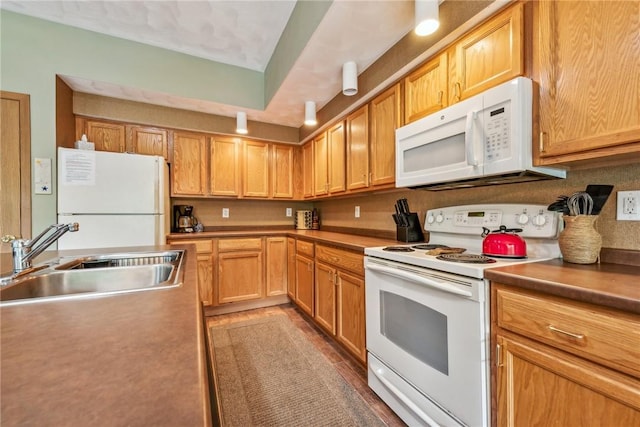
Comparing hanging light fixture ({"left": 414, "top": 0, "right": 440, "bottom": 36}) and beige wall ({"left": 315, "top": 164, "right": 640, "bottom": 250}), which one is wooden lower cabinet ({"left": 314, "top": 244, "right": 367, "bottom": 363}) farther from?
hanging light fixture ({"left": 414, "top": 0, "right": 440, "bottom": 36})

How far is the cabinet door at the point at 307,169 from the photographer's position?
340 cm

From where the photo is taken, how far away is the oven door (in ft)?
3.52

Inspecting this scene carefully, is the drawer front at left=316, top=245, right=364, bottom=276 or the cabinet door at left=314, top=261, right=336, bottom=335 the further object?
the cabinet door at left=314, top=261, right=336, bottom=335

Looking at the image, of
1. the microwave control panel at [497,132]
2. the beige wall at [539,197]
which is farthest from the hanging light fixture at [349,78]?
the microwave control panel at [497,132]

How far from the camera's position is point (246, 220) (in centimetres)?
367

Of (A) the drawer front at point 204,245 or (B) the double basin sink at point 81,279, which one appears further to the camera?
(A) the drawer front at point 204,245

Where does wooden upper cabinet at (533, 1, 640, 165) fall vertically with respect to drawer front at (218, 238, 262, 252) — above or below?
above

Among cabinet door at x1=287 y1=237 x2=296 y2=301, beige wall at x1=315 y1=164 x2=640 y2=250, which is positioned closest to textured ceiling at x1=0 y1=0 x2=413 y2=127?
beige wall at x1=315 y1=164 x2=640 y2=250

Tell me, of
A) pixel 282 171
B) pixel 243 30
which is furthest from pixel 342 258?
pixel 243 30

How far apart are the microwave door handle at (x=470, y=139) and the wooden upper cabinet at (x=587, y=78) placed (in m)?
0.25

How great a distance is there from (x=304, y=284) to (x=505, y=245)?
1881mm

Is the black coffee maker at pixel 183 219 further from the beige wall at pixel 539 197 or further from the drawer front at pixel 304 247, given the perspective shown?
the beige wall at pixel 539 197

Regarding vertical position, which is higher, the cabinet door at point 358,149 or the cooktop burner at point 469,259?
the cabinet door at point 358,149

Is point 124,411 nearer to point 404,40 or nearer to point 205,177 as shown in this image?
point 404,40
